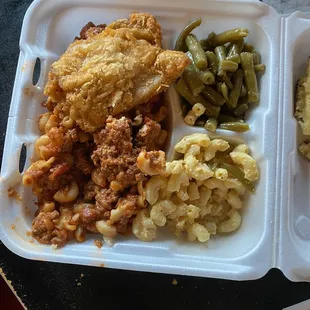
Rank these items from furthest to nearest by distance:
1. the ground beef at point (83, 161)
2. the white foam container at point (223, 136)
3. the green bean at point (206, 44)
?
the green bean at point (206, 44), the ground beef at point (83, 161), the white foam container at point (223, 136)

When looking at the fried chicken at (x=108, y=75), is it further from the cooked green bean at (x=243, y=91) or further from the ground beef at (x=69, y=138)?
the cooked green bean at (x=243, y=91)

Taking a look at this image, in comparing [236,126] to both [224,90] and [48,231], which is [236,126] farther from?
[48,231]

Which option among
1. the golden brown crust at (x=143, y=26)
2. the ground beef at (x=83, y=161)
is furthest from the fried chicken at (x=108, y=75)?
the ground beef at (x=83, y=161)

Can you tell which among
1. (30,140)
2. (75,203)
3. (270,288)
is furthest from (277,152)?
(30,140)

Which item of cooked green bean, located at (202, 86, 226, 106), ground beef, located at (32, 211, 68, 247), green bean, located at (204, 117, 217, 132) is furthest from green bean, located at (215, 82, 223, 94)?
ground beef, located at (32, 211, 68, 247)

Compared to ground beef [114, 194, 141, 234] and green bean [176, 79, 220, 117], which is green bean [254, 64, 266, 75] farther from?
ground beef [114, 194, 141, 234]
